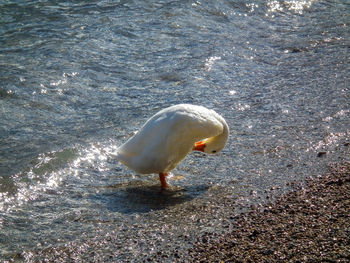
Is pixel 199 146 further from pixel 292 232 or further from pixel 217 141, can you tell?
pixel 292 232

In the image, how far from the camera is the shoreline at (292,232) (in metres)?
4.42

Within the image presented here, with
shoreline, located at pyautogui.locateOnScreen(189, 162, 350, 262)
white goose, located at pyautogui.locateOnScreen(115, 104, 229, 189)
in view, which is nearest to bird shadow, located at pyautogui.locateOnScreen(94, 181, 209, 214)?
white goose, located at pyautogui.locateOnScreen(115, 104, 229, 189)

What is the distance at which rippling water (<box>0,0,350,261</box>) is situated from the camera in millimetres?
5574

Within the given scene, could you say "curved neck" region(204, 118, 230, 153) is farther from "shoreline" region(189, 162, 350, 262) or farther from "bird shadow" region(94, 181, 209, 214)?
"shoreline" region(189, 162, 350, 262)

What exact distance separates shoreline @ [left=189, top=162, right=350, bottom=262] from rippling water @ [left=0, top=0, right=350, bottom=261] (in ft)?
0.83

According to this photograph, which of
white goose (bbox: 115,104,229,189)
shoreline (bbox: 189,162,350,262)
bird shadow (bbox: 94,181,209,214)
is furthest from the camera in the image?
white goose (bbox: 115,104,229,189)

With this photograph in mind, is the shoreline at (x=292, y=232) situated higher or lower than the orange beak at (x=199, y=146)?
higher

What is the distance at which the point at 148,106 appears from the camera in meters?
8.65

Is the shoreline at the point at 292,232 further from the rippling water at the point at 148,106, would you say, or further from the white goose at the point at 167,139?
the white goose at the point at 167,139

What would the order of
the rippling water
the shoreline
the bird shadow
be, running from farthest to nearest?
the bird shadow < the rippling water < the shoreline

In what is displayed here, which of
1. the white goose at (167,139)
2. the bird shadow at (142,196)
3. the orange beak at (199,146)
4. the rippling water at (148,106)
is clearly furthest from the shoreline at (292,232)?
the orange beak at (199,146)

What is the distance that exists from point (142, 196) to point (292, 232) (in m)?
1.97

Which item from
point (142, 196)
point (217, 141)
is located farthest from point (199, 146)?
point (142, 196)

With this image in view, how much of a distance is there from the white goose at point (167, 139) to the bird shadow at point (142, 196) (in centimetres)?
18
